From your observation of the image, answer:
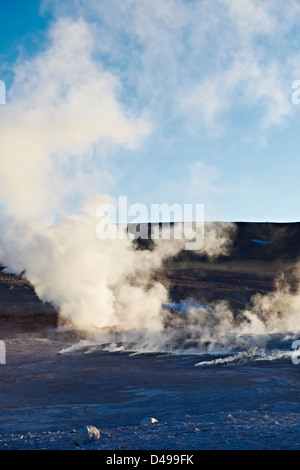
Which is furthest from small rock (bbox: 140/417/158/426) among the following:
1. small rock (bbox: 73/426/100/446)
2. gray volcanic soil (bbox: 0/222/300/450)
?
small rock (bbox: 73/426/100/446)

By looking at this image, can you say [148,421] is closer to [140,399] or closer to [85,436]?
[85,436]

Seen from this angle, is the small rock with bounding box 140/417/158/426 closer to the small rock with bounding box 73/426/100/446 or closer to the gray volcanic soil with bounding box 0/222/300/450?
the gray volcanic soil with bounding box 0/222/300/450

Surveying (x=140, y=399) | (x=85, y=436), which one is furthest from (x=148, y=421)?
(x=140, y=399)

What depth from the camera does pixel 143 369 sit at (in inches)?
443

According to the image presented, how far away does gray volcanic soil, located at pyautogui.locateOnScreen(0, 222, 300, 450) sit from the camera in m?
5.05

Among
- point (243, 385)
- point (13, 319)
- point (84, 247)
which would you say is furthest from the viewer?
point (84, 247)

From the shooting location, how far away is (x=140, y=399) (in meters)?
8.27

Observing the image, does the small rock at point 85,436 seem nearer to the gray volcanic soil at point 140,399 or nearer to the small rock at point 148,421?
the gray volcanic soil at point 140,399

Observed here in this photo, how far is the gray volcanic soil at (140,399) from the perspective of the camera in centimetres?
505

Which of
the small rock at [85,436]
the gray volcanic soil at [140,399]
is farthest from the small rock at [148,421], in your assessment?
the small rock at [85,436]

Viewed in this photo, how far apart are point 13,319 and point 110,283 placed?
534 cm

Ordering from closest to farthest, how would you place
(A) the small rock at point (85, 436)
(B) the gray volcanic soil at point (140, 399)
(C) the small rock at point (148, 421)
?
(A) the small rock at point (85, 436) < (B) the gray volcanic soil at point (140, 399) < (C) the small rock at point (148, 421)
